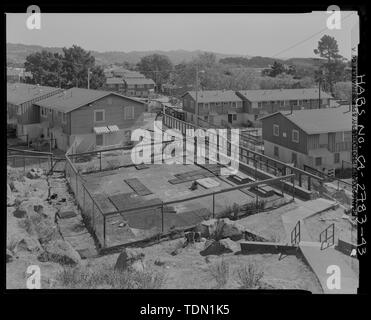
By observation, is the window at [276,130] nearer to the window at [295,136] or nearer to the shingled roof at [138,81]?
the window at [295,136]

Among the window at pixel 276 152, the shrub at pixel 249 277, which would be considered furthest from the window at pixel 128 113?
the shrub at pixel 249 277

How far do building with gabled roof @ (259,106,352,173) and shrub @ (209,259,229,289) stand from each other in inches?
418

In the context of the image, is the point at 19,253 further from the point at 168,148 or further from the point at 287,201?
the point at 168,148

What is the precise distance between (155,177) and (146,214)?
11.6 ft

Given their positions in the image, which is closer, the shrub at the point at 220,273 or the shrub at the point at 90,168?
the shrub at the point at 220,273

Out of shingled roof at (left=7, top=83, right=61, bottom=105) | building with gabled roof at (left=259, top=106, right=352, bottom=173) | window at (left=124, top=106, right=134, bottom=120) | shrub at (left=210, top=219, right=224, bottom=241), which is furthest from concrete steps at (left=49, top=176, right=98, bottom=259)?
building with gabled roof at (left=259, top=106, right=352, bottom=173)

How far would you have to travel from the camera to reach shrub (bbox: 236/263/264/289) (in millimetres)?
3898

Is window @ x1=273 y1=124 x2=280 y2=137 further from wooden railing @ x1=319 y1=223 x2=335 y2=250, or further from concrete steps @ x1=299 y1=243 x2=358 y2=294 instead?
concrete steps @ x1=299 y1=243 x2=358 y2=294

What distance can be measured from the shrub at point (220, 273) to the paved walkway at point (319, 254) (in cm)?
100

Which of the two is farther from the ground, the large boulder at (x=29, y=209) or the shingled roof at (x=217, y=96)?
the shingled roof at (x=217, y=96)

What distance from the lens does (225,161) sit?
14234 mm

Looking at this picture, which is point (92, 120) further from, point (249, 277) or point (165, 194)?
point (249, 277)

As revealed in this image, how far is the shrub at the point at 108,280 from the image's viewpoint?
3.77 meters

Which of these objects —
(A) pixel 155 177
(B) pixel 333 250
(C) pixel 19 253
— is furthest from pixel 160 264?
(A) pixel 155 177
